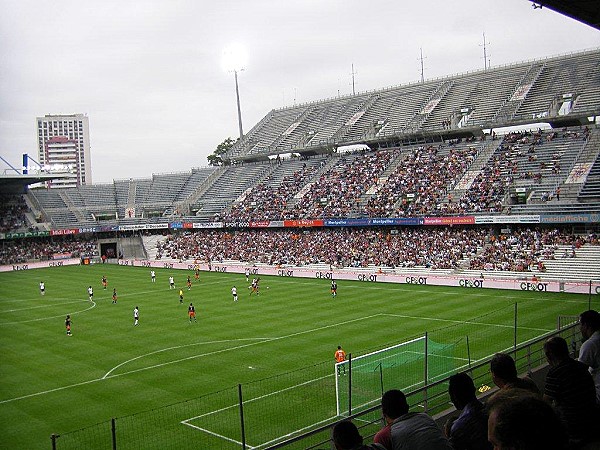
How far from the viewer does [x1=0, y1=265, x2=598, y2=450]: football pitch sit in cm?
1703

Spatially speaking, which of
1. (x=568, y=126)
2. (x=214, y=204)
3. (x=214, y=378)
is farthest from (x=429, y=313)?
(x=214, y=204)

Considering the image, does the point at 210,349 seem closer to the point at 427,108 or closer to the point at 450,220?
the point at 450,220

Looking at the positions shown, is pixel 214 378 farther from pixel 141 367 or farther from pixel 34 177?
pixel 34 177

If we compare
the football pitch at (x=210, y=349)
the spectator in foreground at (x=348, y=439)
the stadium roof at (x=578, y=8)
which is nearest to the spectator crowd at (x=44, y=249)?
the football pitch at (x=210, y=349)

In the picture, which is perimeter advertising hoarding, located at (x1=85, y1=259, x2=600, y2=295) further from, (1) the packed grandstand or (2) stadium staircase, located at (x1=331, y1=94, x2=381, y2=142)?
(2) stadium staircase, located at (x1=331, y1=94, x2=381, y2=142)

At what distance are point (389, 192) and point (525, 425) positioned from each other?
59766mm

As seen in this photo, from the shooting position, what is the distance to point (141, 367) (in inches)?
952

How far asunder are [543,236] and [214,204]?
4839cm

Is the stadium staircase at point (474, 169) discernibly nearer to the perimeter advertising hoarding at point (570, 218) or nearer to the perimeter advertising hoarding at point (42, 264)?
the perimeter advertising hoarding at point (570, 218)

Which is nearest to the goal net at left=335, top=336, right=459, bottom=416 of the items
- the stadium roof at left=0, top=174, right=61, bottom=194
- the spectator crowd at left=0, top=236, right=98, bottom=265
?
the stadium roof at left=0, top=174, right=61, bottom=194

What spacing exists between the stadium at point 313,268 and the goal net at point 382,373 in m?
0.07

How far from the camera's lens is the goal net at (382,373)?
54.0 ft

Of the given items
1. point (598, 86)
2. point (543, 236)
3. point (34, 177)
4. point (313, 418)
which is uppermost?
point (598, 86)

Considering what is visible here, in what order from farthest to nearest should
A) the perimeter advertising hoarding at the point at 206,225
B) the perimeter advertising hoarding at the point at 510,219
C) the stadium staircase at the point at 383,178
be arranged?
the perimeter advertising hoarding at the point at 206,225
the stadium staircase at the point at 383,178
the perimeter advertising hoarding at the point at 510,219
